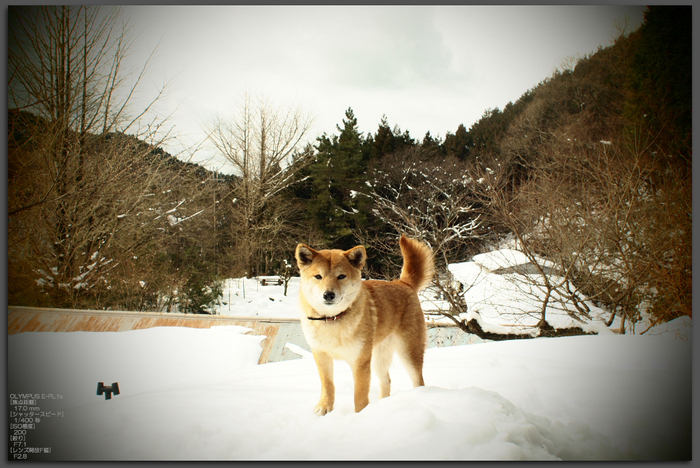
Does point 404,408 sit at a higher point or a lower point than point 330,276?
lower

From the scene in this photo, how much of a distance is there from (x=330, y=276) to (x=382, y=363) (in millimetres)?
796

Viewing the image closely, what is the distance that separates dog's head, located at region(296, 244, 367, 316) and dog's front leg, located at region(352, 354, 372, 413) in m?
0.30

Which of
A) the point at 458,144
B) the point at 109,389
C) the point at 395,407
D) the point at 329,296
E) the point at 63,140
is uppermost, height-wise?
the point at 458,144

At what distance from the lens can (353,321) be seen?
56.1 inches

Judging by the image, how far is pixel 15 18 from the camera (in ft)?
6.37

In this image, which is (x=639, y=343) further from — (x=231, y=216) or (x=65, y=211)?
(x=231, y=216)

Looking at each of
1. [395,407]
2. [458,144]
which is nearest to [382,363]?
[395,407]

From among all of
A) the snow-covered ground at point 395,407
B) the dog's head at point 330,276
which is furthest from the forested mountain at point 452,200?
the dog's head at point 330,276

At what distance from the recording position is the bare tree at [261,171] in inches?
143

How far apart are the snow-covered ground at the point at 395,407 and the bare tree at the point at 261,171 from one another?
100 inches

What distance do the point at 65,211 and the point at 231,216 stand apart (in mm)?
4998

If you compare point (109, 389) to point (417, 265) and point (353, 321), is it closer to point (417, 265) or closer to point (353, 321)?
point (353, 321)

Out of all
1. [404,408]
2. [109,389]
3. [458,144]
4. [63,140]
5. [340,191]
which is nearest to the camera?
[404,408]

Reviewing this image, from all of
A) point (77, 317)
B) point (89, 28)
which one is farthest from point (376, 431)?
point (89, 28)
